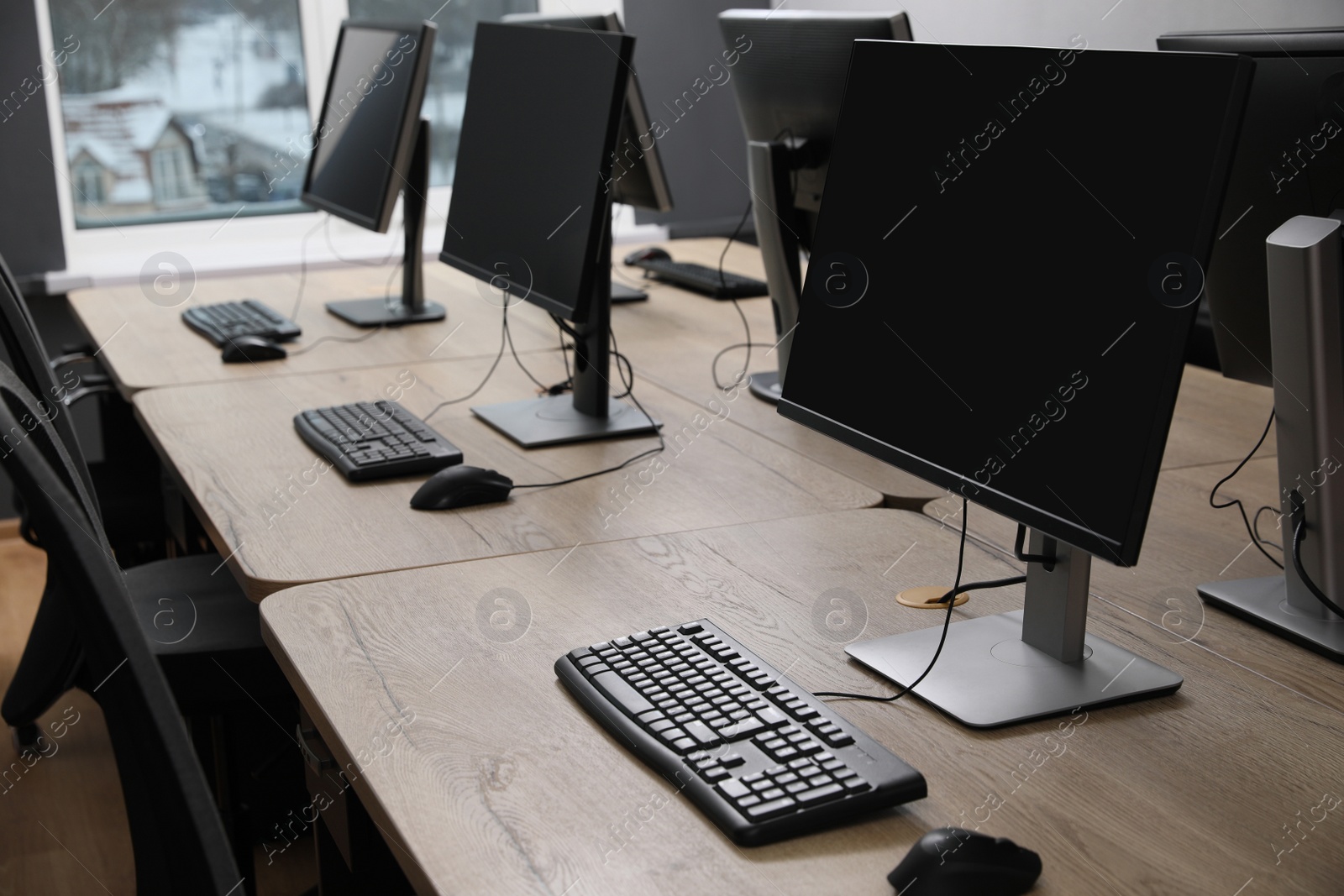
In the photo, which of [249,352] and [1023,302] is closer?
[1023,302]

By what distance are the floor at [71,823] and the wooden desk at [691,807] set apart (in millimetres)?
1046

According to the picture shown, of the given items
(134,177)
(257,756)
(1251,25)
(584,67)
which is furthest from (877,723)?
(134,177)

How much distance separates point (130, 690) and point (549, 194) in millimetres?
1175

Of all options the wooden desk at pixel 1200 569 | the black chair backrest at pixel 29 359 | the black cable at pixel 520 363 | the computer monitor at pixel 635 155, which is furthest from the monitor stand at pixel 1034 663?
the computer monitor at pixel 635 155

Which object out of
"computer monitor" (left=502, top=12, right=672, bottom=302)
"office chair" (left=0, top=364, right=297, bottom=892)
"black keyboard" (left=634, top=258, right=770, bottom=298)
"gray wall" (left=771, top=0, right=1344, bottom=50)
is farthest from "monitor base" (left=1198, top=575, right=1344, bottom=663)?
"black keyboard" (left=634, top=258, right=770, bottom=298)

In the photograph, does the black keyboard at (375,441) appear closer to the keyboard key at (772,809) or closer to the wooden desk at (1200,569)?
the wooden desk at (1200,569)

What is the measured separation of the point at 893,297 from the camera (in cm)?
115

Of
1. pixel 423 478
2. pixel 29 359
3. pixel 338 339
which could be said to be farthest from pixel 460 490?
pixel 338 339

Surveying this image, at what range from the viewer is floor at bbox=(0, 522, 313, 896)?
2.07 m

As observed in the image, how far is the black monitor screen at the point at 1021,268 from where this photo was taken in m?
0.88

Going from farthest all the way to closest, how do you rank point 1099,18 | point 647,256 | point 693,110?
point 693,110
point 647,256
point 1099,18

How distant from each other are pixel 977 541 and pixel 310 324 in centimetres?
168

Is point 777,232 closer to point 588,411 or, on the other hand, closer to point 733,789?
point 588,411

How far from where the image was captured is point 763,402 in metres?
2.07
